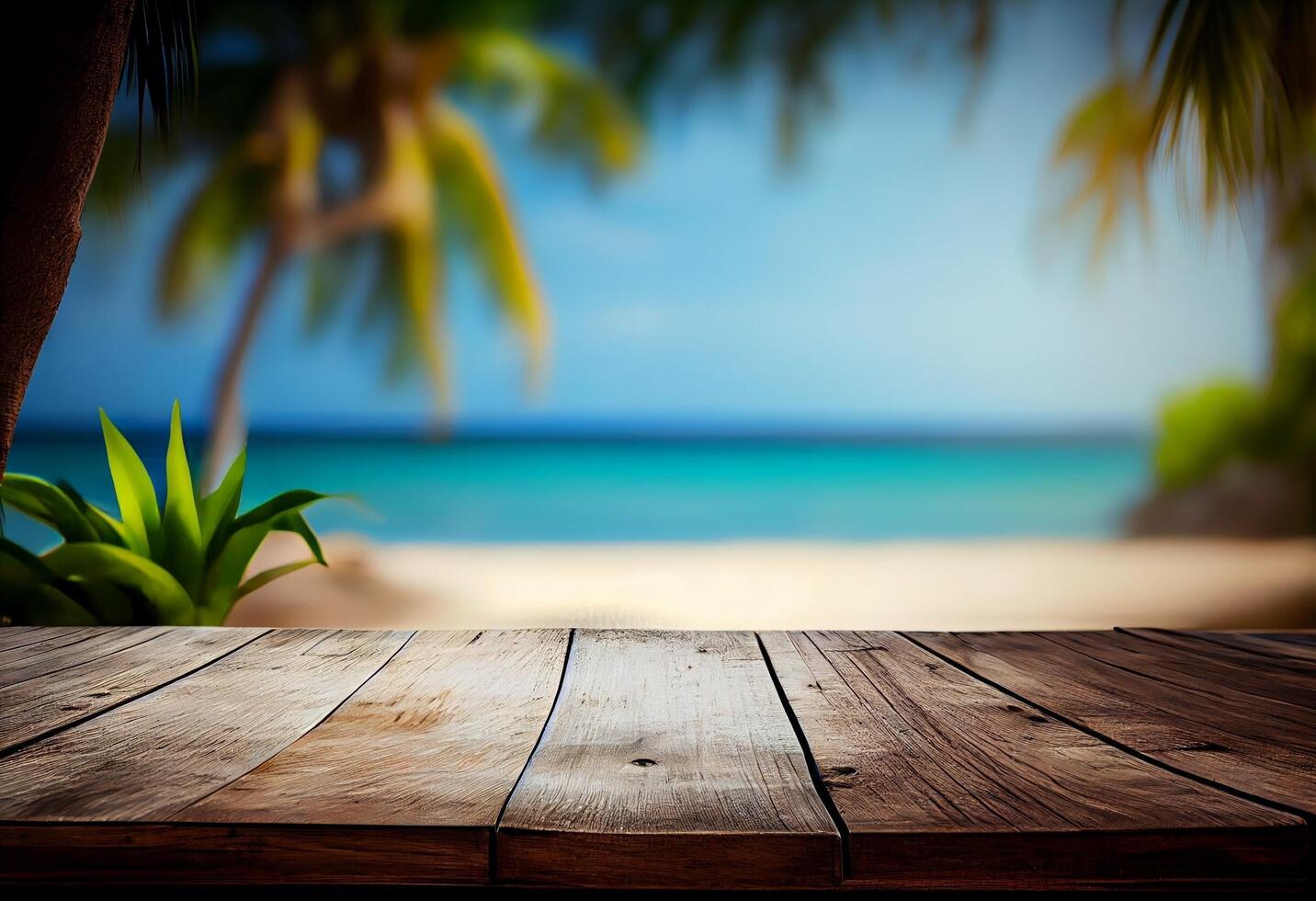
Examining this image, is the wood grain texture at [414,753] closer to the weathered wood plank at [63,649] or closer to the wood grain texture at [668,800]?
the wood grain texture at [668,800]

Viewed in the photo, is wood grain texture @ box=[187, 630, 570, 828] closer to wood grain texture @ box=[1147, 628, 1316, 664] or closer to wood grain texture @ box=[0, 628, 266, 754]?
wood grain texture @ box=[0, 628, 266, 754]

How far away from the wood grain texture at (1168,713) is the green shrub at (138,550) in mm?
1423

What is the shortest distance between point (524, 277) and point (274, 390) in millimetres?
5004

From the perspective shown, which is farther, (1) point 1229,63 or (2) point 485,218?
(2) point 485,218

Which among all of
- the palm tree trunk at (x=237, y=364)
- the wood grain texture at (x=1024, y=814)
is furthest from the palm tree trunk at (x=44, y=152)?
the palm tree trunk at (x=237, y=364)

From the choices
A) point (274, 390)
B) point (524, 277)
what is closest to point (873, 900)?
point (524, 277)

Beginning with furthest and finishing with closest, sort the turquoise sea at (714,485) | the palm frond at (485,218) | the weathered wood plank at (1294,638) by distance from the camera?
the turquoise sea at (714,485) < the palm frond at (485,218) < the weathered wood plank at (1294,638)

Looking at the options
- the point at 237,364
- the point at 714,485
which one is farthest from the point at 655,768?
the point at 714,485

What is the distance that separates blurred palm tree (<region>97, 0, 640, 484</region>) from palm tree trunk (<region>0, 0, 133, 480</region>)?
3588mm

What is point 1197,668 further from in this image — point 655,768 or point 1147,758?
point 655,768

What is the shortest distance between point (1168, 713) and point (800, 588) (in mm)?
3944

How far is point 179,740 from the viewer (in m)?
0.75

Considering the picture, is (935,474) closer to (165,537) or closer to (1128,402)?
(1128,402)

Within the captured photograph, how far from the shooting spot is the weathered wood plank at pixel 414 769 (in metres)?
0.56
